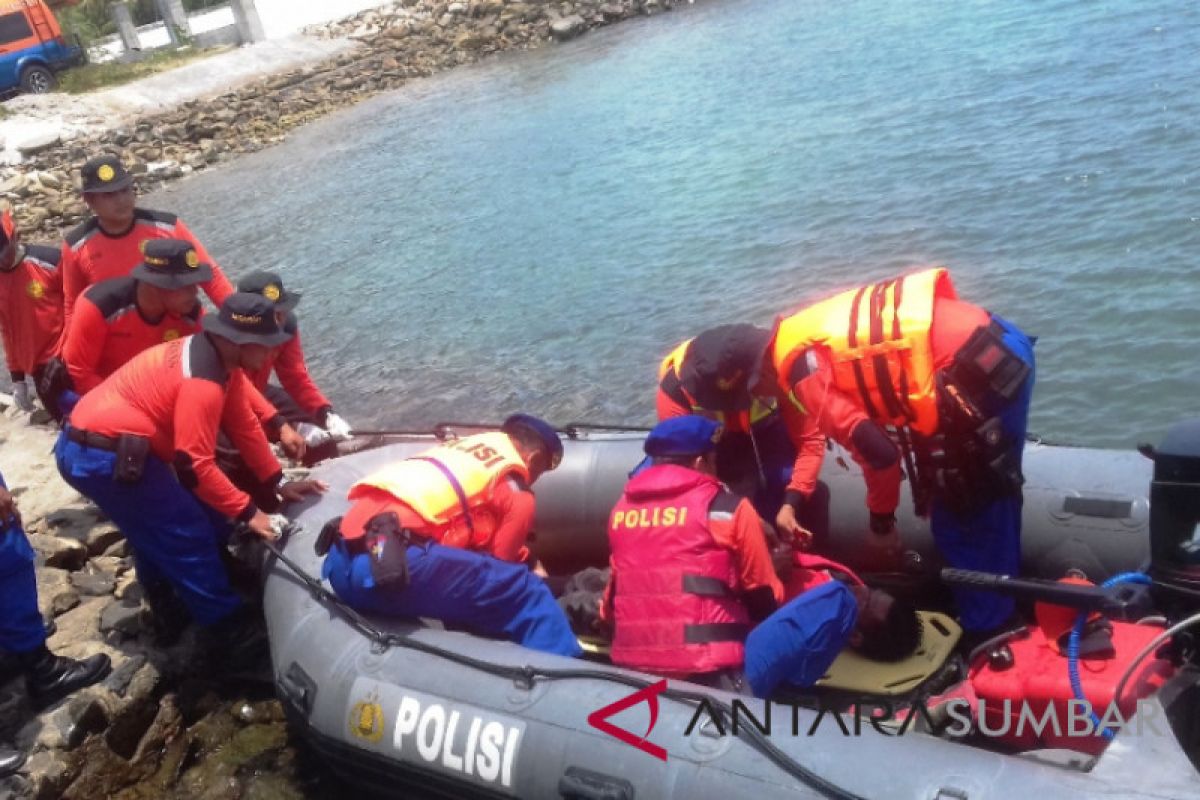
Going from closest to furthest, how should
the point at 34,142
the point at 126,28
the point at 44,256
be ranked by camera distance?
the point at 44,256 < the point at 34,142 < the point at 126,28

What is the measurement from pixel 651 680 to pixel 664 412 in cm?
104

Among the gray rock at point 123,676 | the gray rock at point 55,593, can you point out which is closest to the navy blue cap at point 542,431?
the gray rock at point 123,676

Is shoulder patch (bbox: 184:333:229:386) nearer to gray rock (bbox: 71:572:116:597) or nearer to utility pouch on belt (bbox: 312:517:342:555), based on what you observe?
utility pouch on belt (bbox: 312:517:342:555)

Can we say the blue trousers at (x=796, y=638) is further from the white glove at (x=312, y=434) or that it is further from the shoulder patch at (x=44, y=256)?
the shoulder patch at (x=44, y=256)

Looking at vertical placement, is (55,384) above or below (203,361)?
below

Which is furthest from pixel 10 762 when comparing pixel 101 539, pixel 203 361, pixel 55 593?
pixel 101 539

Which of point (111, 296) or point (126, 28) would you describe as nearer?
point (111, 296)

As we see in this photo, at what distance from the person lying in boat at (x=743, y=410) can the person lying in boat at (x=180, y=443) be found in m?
1.32

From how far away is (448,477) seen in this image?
3.52 metres

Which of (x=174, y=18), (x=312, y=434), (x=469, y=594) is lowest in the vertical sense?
(x=469, y=594)

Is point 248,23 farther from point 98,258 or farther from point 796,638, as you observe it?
point 796,638

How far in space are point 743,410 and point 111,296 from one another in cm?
241

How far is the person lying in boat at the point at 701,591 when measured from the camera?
3078 millimetres

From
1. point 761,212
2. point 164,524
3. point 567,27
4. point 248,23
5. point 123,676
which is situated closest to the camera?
point 164,524
